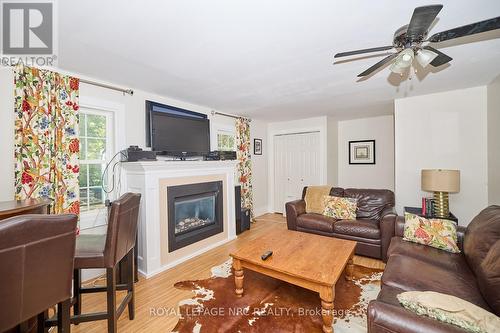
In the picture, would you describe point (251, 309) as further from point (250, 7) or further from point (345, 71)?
point (345, 71)

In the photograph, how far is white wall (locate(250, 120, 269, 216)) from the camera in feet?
17.7

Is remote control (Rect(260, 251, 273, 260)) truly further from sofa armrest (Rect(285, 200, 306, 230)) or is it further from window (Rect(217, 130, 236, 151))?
window (Rect(217, 130, 236, 151))

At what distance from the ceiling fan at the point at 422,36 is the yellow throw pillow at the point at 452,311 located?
1450mm

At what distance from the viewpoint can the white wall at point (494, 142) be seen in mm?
2799

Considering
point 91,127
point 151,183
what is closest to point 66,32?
point 91,127

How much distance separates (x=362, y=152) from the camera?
5.27 metres

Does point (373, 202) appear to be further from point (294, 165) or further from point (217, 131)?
point (217, 131)

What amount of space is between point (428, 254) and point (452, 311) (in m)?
1.25

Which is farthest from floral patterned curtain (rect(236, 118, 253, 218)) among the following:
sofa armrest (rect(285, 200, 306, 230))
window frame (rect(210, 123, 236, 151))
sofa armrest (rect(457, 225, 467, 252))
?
sofa armrest (rect(457, 225, 467, 252))

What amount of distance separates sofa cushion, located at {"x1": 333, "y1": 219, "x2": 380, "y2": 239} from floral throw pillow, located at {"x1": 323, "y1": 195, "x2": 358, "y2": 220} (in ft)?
0.58

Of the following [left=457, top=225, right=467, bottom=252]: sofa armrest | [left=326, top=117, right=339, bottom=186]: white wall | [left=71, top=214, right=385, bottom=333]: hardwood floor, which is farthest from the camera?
[left=326, top=117, right=339, bottom=186]: white wall

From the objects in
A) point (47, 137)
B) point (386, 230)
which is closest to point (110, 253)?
point (47, 137)

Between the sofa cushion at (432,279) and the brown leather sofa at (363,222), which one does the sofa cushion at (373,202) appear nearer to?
→ the brown leather sofa at (363,222)
